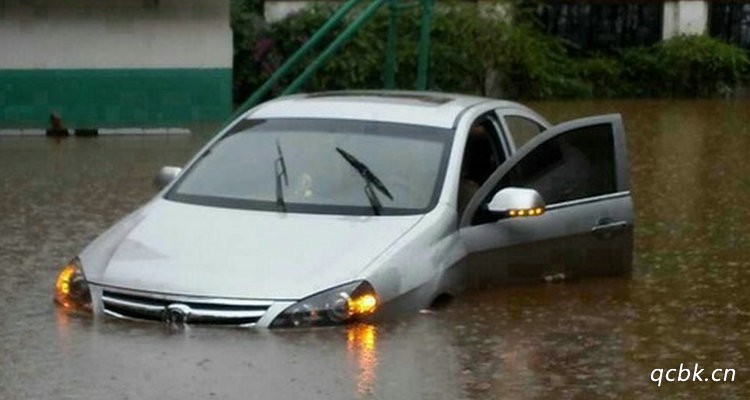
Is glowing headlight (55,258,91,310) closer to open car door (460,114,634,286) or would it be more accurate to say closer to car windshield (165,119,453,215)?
car windshield (165,119,453,215)

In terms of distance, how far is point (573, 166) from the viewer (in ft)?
39.1

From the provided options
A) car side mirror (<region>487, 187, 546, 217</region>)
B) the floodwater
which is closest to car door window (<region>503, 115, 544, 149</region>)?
the floodwater

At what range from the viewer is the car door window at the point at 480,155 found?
11625 mm

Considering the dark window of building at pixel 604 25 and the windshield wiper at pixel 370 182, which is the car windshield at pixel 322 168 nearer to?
the windshield wiper at pixel 370 182

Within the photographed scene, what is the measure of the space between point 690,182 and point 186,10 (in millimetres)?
9672

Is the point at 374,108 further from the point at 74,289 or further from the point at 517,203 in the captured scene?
the point at 74,289

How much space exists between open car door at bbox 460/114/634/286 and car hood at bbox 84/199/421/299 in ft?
2.34

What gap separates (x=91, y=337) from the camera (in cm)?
993

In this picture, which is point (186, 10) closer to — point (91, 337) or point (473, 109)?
point (473, 109)

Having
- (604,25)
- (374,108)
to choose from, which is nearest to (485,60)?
(604,25)

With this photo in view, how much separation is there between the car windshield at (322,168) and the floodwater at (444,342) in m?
0.79

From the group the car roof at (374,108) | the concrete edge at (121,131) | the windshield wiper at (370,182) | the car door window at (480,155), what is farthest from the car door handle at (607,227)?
the concrete edge at (121,131)

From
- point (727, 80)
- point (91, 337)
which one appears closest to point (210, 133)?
point (727, 80)

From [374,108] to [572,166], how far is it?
4.31 feet
